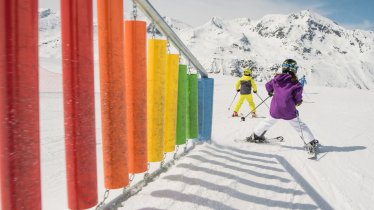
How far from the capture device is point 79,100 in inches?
66.9

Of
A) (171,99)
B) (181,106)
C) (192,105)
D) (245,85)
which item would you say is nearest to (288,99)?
(192,105)

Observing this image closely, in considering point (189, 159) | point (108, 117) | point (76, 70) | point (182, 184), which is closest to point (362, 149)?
point (189, 159)

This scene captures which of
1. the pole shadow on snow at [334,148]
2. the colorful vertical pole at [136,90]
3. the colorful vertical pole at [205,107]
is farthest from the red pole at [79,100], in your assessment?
the pole shadow on snow at [334,148]

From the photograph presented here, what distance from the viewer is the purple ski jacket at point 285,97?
5238 mm

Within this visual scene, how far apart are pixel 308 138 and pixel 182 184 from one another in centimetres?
281

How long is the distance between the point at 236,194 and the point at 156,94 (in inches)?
40.5

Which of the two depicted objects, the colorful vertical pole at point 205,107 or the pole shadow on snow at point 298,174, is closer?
the pole shadow on snow at point 298,174

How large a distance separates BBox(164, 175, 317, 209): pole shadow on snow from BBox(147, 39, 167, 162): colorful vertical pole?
317 mm

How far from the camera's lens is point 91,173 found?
5.98 ft

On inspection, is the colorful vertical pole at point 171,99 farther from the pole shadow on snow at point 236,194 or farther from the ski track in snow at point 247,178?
the pole shadow on snow at point 236,194

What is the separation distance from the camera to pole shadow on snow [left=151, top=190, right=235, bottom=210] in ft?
8.42

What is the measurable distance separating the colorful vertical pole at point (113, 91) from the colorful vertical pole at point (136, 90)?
0.27m

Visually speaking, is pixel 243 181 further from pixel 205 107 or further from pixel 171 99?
pixel 205 107

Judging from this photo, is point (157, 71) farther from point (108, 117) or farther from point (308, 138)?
point (308, 138)
